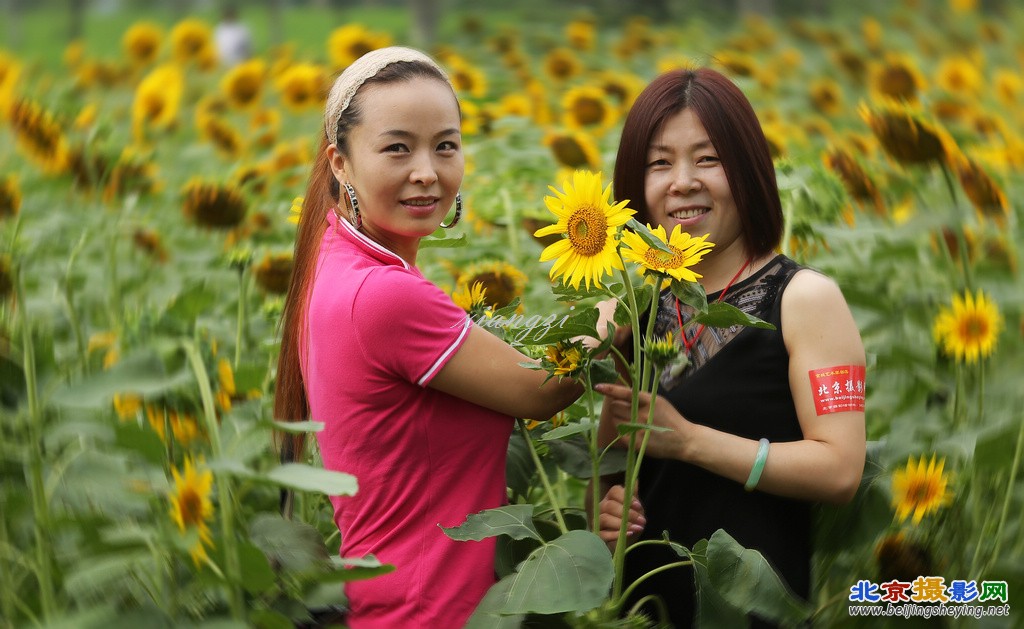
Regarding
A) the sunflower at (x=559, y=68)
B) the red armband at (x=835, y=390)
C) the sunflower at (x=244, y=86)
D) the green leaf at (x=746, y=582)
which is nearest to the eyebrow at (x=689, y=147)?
the red armband at (x=835, y=390)

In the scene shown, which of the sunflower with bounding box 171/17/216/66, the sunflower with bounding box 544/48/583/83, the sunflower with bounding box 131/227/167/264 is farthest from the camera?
the sunflower with bounding box 544/48/583/83

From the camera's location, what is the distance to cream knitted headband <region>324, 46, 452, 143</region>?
1.05 m

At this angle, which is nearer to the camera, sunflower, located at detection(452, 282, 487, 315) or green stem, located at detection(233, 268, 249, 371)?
sunflower, located at detection(452, 282, 487, 315)

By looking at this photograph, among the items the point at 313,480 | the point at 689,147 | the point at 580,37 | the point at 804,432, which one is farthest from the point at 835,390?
the point at 580,37

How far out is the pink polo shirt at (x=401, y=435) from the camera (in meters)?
0.99

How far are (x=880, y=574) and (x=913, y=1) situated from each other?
460 centimetres

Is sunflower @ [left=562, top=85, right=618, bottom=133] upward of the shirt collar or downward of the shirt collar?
upward

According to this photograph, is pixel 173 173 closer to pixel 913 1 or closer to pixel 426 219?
pixel 426 219

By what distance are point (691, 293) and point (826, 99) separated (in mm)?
2852

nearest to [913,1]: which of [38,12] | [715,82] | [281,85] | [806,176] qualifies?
[281,85]

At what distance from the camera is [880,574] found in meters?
1.23

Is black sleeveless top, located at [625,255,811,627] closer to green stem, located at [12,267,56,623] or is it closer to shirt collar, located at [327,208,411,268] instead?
shirt collar, located at [327,208,411,268]

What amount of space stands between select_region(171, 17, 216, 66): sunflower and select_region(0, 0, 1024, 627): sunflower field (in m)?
0.61

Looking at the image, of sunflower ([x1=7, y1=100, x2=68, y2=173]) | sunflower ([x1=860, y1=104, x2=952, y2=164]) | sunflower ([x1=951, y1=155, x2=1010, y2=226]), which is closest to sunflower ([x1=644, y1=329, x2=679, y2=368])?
sunflower ([x1=860, y1=104, x2=952, y2=164])
